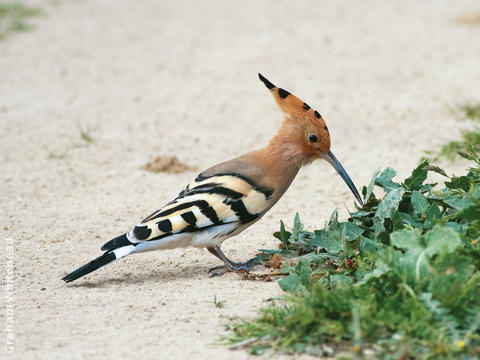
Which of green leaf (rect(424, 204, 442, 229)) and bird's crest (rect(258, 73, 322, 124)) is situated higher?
bird's crest (rect(258, 73, 322, 124))

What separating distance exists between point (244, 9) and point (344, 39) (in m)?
2.24

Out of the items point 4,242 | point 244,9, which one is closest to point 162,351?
point 4,242

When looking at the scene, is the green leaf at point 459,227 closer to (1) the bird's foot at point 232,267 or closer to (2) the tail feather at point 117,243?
(1) the bird's foot at point 232,267

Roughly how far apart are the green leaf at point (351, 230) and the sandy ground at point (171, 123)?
498 mm

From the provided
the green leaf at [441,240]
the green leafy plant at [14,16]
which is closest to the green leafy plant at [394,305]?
the green leaf at [441,240]

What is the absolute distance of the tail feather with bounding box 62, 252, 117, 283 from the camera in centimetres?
374

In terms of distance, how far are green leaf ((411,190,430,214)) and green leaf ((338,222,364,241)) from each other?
0.30 meters

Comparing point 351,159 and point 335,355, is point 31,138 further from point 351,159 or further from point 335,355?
point 335,355

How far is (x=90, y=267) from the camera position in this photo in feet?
12.3

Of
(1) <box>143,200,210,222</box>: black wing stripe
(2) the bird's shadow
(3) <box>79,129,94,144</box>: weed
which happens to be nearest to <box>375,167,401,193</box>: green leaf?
(1) <box>143,200,210,222</box>: black wing stripe

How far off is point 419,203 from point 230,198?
1.02 meters

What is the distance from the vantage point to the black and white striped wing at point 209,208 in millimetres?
3828

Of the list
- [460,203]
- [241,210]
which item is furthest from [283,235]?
[460,203]

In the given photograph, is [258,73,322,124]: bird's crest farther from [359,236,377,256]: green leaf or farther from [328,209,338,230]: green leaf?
[359,236,377,256]: green leaf
